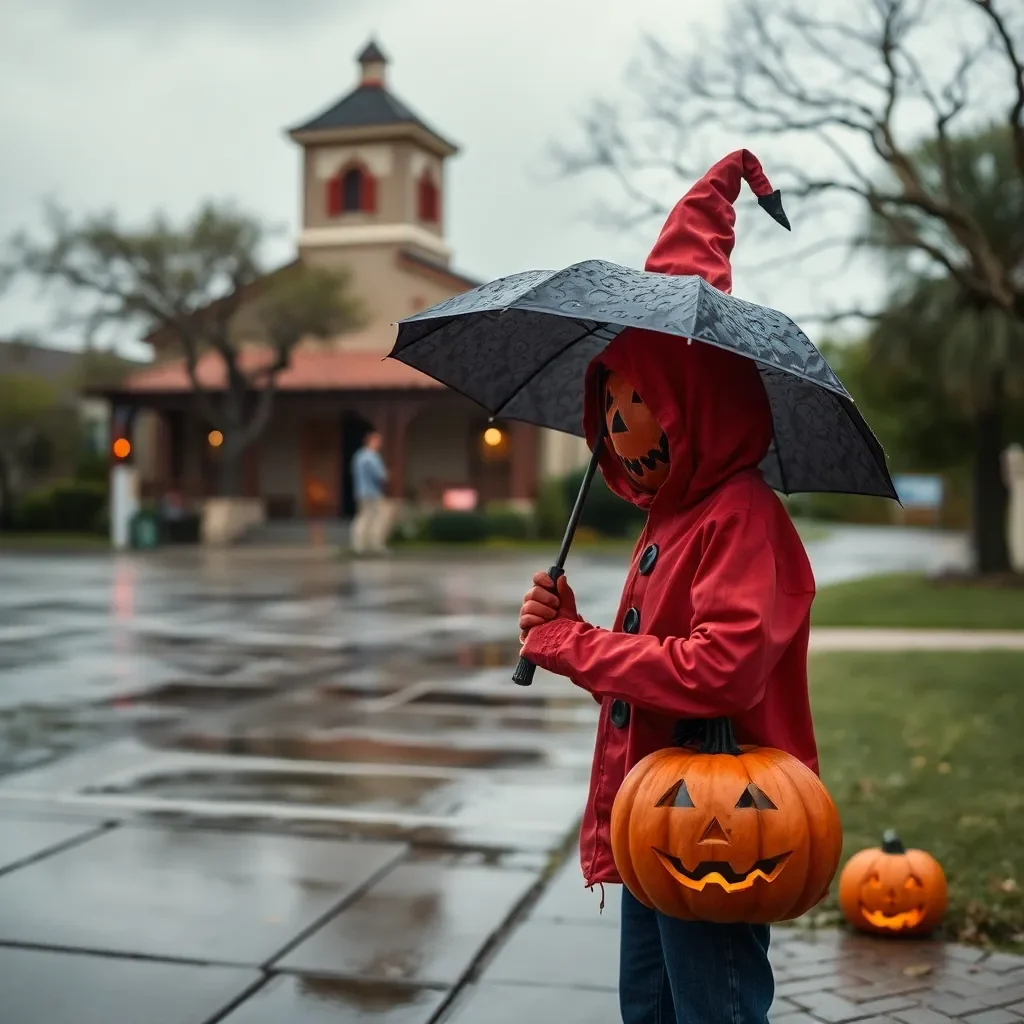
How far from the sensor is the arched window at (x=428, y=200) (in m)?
41.2

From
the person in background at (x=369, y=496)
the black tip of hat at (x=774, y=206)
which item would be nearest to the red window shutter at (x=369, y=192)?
the person in background at (x=369, y=496)

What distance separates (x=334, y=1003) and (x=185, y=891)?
120 centimetres

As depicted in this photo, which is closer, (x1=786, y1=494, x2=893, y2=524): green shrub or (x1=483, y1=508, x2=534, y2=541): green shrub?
(x1=483, y1=508, x2=534, y2=541): green shrub

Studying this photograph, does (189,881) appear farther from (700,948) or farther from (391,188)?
(391,188)

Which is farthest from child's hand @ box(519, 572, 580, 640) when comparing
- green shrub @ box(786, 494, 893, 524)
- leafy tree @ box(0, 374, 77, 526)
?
green shrub @ box(786, 494, 893, 524)

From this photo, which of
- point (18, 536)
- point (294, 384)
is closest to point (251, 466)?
point (294, 384)

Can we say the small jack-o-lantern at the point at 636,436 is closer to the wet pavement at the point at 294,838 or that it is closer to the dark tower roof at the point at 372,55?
the wet pavement at the point at 294,838

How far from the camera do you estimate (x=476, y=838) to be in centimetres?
587

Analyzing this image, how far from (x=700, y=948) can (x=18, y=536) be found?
37311 mm

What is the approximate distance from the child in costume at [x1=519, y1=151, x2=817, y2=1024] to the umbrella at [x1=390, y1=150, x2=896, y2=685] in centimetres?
2

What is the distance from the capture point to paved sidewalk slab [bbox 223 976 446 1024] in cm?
386

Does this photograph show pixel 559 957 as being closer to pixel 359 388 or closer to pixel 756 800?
pixel 756 800

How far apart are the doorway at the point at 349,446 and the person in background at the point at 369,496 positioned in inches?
307

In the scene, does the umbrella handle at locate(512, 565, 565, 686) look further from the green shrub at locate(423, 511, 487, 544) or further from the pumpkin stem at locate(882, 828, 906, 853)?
the green shrub at locate(423, 511, 487, 544)
